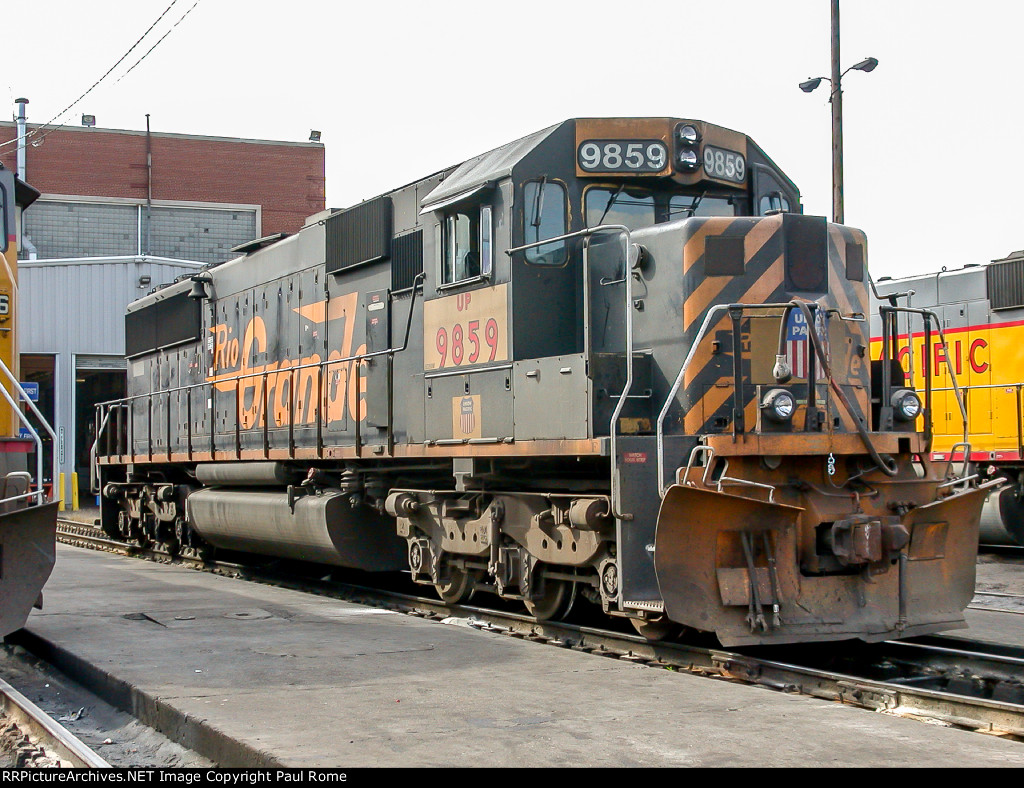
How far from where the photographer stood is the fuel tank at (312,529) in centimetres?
1095

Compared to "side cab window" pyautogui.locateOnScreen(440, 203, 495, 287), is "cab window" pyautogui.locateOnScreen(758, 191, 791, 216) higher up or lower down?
higher up

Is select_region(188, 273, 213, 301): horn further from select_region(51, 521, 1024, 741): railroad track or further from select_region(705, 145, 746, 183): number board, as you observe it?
select_region(705, 145, 746, 183): number board

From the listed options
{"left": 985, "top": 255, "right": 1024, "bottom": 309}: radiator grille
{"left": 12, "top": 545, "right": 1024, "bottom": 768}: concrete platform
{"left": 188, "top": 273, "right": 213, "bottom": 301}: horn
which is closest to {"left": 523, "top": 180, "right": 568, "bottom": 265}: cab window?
{"left": 12, "top": 545, "right": 1024, "bottom": 768}: concrete platform

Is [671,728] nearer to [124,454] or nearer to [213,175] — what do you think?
[124,454]

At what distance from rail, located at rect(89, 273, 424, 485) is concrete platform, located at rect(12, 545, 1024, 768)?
2609 millimetres

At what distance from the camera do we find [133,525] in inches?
679

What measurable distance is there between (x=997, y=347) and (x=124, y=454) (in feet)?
42.3

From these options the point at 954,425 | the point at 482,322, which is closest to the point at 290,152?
the point at 954,425

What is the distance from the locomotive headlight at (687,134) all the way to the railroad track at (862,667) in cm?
365

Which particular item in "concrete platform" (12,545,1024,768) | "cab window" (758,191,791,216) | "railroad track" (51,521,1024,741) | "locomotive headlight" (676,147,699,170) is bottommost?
"railroad track" (51,521,1024,741)

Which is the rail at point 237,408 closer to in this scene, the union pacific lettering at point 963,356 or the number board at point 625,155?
the number board at point 625,155

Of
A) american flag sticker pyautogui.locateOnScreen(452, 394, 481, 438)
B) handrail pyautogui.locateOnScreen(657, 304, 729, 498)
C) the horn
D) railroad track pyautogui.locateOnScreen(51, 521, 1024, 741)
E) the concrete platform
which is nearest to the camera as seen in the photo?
the concrete platform

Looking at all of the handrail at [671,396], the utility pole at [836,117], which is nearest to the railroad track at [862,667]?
the handrail at [671,396]

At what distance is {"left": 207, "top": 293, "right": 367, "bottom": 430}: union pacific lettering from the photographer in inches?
440
